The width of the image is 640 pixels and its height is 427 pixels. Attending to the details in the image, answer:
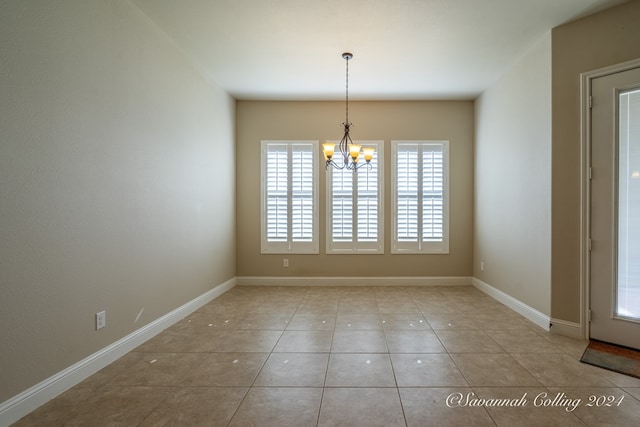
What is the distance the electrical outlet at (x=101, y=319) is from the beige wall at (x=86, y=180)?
46mm

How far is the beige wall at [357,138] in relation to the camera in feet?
17.7

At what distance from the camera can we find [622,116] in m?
2.90

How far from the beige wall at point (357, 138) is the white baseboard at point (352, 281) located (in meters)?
0.08

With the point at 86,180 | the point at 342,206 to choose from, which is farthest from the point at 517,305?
the point at 86,180

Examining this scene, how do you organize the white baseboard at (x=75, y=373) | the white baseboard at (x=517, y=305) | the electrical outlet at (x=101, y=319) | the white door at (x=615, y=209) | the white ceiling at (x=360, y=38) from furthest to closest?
the white baseboard at (x=517, y=305) < the white ceiling at (x=360, y=38) < the white door at (x=615, y=209) < the electrical outlet at (x=101, y=319) < the white baseboard at (x=75, y=373)

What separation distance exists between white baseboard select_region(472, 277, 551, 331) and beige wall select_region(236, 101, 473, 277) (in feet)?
1.55

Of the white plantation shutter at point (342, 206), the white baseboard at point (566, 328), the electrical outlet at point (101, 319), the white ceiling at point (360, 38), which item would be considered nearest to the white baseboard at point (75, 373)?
the electrical outlet at point (101, 319)

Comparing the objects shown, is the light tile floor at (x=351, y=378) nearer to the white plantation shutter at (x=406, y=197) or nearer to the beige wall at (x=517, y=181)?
the beige wall at (x=517, y=181)

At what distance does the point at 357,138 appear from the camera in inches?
213

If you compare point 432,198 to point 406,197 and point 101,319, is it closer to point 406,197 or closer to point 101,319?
point 406,197

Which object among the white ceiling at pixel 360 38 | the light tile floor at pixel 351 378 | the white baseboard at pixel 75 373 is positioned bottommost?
the light tile floor at pixel 351 378

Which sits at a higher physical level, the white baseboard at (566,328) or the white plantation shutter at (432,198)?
the white plantation shutter at (432,198)

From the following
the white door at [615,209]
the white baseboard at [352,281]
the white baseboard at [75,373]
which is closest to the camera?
the white baseboard at [75,373]

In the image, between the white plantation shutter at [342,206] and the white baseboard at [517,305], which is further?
the white plantation shutter at [342,206]
